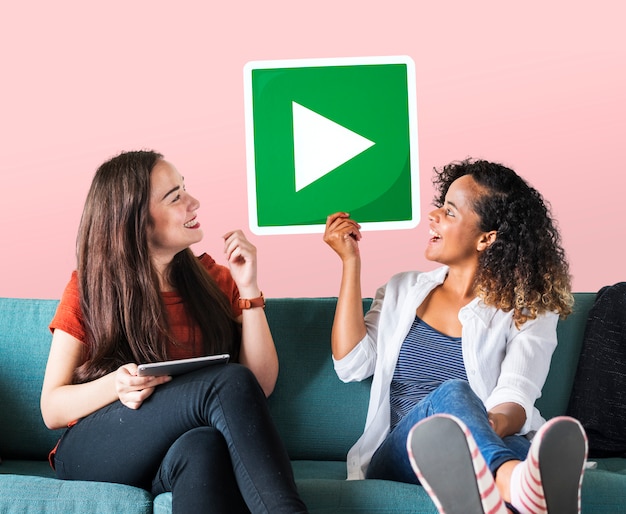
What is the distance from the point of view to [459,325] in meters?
2.41

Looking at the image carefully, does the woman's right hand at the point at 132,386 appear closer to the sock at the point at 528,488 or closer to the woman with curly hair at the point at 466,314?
the woman with curly hair at the point at 466,314

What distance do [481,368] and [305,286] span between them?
1.21 metres

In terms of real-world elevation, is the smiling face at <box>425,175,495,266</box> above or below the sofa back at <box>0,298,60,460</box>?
above

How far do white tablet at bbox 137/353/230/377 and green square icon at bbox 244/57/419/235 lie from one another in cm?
47

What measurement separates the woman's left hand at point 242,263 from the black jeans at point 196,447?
1.22 feet

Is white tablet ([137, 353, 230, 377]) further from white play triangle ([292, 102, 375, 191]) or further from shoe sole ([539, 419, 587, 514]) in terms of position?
shoe sole ([539, 419, 587, 514])

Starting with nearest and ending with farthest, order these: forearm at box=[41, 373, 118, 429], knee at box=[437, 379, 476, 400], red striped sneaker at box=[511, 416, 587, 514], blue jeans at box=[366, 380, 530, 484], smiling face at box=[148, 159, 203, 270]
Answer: red striped sneaker at box=[511, 416, 587, 514] < blue jeans at box=[366, 380, 530, 484] < knee at box=[437, 379, 476, 400] < forearm at box=[41, 373, 118, 429] < smiling face at box=[148, 159, 203, 270]

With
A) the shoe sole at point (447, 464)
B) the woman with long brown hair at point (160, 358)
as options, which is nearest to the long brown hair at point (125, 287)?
the woman with long brown hair at point (160, 358)

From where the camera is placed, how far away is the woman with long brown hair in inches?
75.1

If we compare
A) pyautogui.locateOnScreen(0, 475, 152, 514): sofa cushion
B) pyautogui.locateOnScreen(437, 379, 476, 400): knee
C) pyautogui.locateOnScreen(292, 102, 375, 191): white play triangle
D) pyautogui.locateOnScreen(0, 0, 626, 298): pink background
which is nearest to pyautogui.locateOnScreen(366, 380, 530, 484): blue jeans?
pyautogui.locateOnScreen(437, 379, 476, 400): knee

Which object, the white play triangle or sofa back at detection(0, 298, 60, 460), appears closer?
the white play triangle

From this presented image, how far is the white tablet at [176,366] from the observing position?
6.40ft

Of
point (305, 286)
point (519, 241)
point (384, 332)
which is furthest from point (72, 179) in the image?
point (519, 241)

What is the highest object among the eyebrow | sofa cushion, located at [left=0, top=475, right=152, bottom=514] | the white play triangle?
the white play triangle
